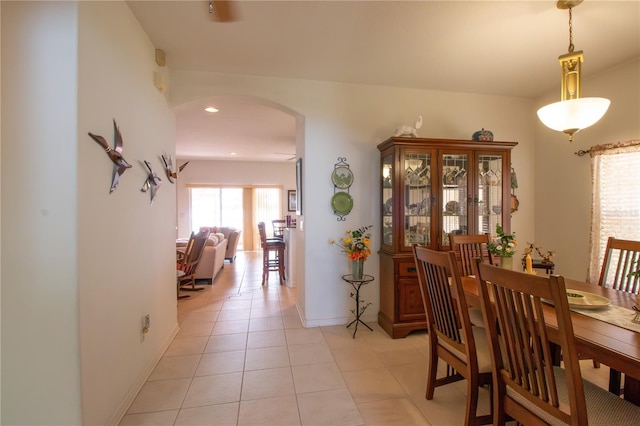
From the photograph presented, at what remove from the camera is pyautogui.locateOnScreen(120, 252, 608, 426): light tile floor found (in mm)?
1781

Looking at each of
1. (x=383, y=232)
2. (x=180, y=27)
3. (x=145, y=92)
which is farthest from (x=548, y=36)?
(x=145, y=92)

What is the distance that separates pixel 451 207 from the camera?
3.04 m

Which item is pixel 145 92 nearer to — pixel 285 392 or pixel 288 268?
pixel 285 392

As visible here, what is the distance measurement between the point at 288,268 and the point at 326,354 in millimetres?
2546

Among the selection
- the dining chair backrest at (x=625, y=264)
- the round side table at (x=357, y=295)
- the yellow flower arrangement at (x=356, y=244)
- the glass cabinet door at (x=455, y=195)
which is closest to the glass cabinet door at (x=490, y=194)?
the glass cabinet door at (x=455, y=195)

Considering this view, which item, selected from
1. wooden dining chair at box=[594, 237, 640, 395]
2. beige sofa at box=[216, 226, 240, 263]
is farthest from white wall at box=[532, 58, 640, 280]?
beige sofa at box=[216, 226, 240, 263]

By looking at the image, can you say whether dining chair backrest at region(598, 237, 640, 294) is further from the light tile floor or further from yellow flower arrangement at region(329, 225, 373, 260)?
yellow flower arrangement at region(329, 225, 373, 260)

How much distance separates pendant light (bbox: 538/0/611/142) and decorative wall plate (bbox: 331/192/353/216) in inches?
70.1

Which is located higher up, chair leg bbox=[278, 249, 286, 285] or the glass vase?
the glass vase

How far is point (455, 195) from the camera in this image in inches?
120

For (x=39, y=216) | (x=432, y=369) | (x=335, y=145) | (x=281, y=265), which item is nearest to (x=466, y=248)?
(x=432, y=369)

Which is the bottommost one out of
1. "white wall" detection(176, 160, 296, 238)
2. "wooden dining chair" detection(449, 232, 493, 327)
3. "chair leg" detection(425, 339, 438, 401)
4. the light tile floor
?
the light tile floor

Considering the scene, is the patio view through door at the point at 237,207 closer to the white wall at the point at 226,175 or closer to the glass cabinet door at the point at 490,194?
the white wall at the point at 226,175

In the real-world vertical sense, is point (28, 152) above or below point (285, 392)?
above
